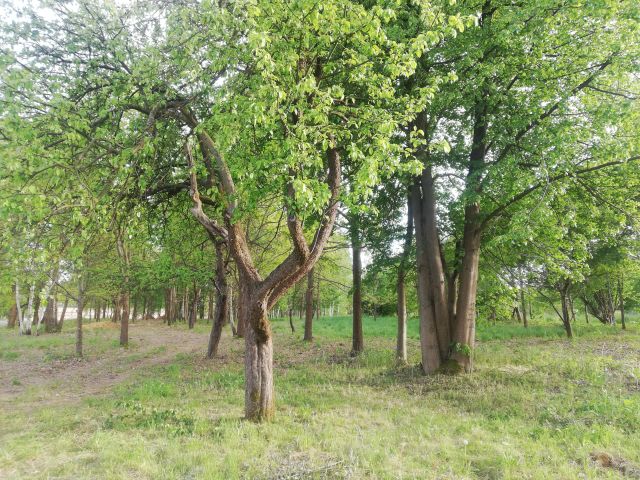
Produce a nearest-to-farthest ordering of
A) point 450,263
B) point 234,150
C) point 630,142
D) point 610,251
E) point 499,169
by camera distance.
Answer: point 234,150
point 630,142
point 499,169
point 450,263
point 610,251

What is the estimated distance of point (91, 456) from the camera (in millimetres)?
5762

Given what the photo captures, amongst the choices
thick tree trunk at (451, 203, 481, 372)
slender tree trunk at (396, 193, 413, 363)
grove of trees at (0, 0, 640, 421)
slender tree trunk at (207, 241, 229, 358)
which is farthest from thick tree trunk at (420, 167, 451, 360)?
slender tree trunk at (207, 241, 229, 358)

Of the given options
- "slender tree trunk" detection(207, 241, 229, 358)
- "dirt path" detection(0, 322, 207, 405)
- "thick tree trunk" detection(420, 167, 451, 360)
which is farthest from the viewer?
"slender tree trunk" detection(207, 241, 229, 358)

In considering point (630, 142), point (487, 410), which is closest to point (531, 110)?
Answer: point (630, 142)

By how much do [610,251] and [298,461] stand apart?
18.0m

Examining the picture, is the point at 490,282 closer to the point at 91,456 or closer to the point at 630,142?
the point at 630,142

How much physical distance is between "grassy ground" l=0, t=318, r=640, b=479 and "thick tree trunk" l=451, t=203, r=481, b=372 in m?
0.70

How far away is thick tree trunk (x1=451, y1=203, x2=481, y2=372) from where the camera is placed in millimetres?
11242

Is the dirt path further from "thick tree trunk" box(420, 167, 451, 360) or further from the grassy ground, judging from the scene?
"thick tree trunk" box(420, 167, 451, 360)

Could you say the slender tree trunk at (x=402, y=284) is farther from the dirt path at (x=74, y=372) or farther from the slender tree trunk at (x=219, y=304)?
the dirt path at (x=74, y=372)

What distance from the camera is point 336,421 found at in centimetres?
734

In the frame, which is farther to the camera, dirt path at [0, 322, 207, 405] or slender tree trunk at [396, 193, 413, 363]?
slender tree trunk at [396, 193, 413, 363]

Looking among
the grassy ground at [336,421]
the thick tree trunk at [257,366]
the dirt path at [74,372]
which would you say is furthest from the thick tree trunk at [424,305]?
the dirt path at [74,372]

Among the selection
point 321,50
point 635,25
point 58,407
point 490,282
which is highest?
point 635,25
